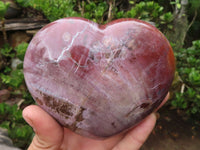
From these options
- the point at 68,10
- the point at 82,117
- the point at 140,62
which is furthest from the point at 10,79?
the point at 140,62

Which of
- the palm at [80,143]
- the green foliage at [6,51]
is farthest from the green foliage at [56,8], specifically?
the palm at [80,143]

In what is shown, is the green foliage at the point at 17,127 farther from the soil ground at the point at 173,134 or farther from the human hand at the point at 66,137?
the soil ground at the point at 173,134

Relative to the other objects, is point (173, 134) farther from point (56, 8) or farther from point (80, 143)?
point (56, 8)

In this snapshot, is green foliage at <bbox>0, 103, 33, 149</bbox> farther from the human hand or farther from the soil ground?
the soil ground

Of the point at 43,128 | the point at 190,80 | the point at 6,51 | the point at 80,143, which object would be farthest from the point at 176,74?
the point at 6,51

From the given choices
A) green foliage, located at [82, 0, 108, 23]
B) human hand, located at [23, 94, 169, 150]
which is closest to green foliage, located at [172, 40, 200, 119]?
human hand, located at [23, 94, 169, 150]

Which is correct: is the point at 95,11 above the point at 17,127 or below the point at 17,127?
above

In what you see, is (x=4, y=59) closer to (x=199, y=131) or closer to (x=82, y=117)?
(x=82, y=117)
